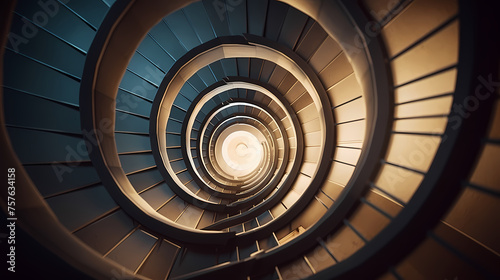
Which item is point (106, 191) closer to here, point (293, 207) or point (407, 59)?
point (293, 207)

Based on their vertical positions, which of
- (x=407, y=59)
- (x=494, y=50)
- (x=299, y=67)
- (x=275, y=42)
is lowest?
(x=494, y=50)

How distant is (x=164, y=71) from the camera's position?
21.5 ft

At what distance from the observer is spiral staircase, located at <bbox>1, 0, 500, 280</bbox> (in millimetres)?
2229

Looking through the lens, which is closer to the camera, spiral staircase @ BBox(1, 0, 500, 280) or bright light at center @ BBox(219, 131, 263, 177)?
spiral staircase @ BBox(1, 0, 500, 280)

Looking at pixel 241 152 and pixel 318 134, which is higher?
pixel 318 134

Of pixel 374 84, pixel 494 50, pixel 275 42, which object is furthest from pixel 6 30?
pixel 494 50

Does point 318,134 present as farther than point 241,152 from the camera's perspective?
No

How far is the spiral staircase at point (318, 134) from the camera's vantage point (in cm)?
223

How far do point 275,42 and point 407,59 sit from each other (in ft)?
12.4

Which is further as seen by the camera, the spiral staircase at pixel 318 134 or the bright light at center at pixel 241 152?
the bright light at center at pixel 241 152

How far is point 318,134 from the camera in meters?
7.05

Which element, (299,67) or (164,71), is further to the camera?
(164,71)

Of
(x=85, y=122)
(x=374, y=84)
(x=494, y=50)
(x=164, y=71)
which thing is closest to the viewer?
(x=494, y=50)

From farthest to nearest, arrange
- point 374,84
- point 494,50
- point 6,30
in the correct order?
point 374,84 → point 6,30 → point 494,50
